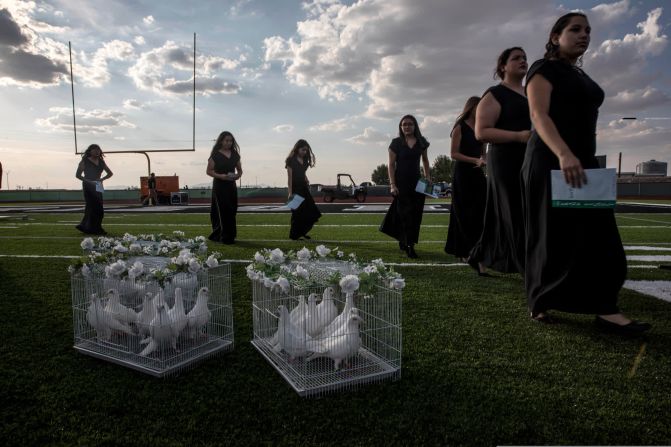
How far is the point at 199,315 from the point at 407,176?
4308 mm

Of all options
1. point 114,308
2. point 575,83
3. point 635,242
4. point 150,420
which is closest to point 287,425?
point 150,420

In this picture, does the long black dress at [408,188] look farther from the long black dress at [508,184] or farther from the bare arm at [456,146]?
the long black dress at [508,184]

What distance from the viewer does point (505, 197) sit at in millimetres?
3848

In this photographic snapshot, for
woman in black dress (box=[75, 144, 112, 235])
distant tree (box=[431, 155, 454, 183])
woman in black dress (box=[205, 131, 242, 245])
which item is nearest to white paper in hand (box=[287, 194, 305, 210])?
woman in black dress (box=[205, 131, 242, 245])

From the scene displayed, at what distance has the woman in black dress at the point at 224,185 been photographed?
8.01m

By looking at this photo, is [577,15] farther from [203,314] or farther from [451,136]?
[203,314]

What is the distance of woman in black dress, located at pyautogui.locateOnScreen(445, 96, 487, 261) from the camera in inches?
214

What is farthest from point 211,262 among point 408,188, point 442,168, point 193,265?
point 442,168

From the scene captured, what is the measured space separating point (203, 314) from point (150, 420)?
84cm

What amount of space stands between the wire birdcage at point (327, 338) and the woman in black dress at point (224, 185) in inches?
213

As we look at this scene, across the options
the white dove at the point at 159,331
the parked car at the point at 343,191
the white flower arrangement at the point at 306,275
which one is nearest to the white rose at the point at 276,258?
the white flower arrangement at the point at 306,275

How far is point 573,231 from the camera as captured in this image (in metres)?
2.95

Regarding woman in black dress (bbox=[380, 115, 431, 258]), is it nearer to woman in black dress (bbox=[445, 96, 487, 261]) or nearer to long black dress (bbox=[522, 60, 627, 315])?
woman in black dress (bbox=[445, 96, 487, 261])

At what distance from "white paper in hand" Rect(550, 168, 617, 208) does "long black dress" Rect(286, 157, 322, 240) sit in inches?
239
